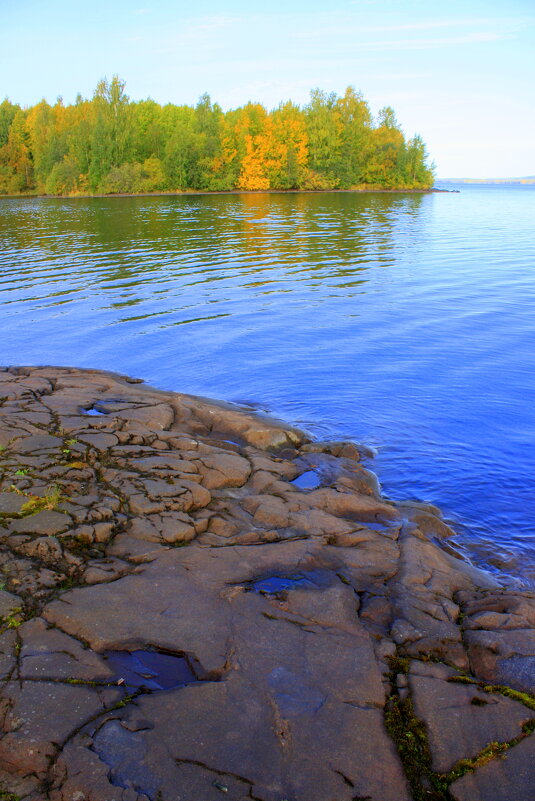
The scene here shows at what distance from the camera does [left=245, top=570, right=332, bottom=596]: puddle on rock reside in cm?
465

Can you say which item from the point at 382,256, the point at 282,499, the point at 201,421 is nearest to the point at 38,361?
the point at 201,421

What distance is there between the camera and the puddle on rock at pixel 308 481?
677cm

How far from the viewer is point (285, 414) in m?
9.77

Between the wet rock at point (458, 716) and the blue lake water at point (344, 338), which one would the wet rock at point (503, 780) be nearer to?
the wet rock at point (458, 716)

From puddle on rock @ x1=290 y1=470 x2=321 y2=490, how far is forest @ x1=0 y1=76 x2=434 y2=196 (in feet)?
263

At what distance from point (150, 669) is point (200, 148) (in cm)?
8765

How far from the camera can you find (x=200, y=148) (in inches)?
3248

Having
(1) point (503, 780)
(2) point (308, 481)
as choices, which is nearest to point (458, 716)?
(1) point (503, 780)

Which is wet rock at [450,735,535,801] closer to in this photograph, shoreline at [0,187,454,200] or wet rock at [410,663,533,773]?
wet rock at [410,663,533,773]

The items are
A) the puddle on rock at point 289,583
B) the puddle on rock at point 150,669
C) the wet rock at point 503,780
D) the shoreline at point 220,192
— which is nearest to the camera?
the wet rock at point 503,780

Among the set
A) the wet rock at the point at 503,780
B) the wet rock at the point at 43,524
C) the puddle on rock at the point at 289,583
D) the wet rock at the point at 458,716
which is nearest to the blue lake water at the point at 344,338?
the puddle on rock at the point at 289,583

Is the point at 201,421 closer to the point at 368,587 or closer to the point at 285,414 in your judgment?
the point at 285,414

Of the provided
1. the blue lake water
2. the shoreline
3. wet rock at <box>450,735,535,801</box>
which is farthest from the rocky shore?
the shoreline

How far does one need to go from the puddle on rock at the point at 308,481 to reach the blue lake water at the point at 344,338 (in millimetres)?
971
